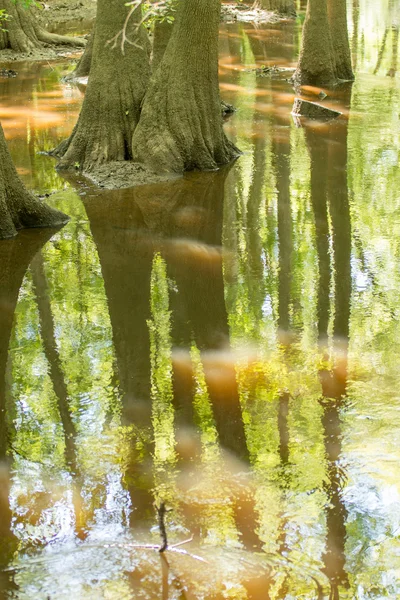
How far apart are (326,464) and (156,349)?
2.23 m

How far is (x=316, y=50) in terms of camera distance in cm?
2030

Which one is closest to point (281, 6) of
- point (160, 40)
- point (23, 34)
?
point (23, 34)

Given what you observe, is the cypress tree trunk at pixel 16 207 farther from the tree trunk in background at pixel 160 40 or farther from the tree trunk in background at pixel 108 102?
the tree trunk in background at pixel 160 40

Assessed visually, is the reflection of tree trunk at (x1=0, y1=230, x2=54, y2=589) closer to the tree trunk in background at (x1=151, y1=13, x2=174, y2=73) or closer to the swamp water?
the swamp water

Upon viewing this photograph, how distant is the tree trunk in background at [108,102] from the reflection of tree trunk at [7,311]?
119 inches

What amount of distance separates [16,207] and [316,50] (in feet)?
38.7

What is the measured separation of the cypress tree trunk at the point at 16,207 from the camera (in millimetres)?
10164

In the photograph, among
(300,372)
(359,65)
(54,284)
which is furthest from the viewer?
(359,65)

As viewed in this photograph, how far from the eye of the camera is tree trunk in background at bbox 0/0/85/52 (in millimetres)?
25016

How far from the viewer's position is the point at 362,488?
18.6ft

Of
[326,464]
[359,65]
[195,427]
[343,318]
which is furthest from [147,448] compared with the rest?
[359,65]

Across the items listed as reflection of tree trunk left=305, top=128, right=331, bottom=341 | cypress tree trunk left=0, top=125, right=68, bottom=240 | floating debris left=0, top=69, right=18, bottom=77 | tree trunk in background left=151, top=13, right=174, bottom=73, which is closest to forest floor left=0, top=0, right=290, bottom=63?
floating debris left=0, top=69, right=18, bottom=77

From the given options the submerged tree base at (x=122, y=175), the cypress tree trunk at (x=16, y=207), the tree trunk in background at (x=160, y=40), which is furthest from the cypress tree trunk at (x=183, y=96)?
the cypress tree trunk at (x=16, y=207)

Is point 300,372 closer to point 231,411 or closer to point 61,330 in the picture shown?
point 231,411
